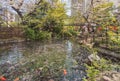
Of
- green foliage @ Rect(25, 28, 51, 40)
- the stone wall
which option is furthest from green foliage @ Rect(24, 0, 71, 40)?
the stone wall

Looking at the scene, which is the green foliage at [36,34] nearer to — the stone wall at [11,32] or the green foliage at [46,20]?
the green foliage at [46,20]

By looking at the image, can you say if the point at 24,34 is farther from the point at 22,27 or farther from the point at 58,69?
the point at 58,69

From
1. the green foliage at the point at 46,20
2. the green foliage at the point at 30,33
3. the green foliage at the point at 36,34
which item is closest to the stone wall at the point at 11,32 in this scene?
the green foliage at the point at 30,33

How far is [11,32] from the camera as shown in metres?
19.8

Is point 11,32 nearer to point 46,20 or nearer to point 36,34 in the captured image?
point 36,34

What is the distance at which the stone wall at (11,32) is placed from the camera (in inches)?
755

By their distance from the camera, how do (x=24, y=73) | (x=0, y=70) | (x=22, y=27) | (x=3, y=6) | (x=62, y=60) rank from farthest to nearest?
(x=22, y=27)
(x=3, y=6)
(x=62, y=60)
(x=0, y=70)
(x=24, y=73)

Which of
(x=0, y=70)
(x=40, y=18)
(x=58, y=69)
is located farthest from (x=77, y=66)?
(x=40, y=18)

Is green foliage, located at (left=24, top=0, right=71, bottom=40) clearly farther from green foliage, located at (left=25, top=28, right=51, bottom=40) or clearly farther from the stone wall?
the stone wall

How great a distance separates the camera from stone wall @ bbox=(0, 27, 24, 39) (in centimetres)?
1919

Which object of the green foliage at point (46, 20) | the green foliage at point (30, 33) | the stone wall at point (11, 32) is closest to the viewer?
the stone wall at point (11, 32)

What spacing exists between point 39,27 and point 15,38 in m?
3.06

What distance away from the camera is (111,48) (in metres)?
10.3

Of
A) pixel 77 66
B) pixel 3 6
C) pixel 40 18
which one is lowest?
pixel 77 66
